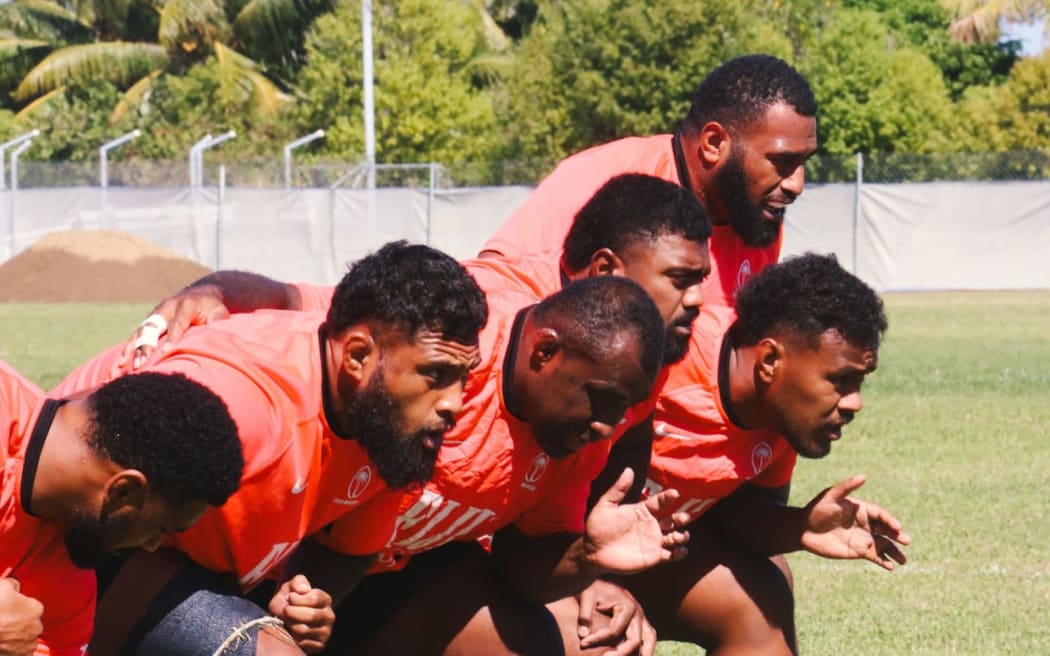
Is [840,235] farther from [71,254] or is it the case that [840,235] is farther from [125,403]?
[125,403]

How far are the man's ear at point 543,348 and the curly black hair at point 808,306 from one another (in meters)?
1.02

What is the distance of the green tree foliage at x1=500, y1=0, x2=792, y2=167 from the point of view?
3653cm

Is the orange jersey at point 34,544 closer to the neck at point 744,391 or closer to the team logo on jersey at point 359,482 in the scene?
the team logo on jersey at point 359,482

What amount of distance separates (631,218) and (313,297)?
1.11m

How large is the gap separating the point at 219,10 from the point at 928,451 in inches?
1528

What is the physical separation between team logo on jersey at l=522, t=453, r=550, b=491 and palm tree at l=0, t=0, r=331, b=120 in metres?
41.7

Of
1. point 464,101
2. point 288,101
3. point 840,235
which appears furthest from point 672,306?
point 288,101

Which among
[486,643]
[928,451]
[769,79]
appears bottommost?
[928,451]

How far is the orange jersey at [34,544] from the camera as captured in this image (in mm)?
3928

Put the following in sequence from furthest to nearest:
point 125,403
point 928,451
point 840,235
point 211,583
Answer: point 840,235 < point 928,451 < point 211,583 < point 125,403

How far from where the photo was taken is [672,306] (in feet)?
17.3

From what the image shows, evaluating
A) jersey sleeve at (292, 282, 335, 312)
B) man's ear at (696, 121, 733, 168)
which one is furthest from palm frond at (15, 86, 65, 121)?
A: jersey sleeve at (292, 282, 335, 312)

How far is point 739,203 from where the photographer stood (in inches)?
240

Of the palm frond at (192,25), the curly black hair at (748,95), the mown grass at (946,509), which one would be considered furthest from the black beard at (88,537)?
the palm frond at (192,25)
